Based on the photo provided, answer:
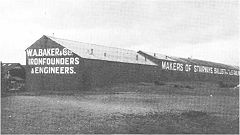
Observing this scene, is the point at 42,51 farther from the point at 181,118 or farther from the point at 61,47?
the point at 181,118

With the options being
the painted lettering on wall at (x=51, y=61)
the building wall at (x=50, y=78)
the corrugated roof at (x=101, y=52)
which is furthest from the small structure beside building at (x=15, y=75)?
the corrugated roof at (x=101, y=52)

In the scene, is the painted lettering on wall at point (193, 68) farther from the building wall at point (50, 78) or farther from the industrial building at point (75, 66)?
the building wall at point (50, 78)

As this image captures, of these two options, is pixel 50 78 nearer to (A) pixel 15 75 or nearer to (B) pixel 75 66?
(B) pixel 75 66

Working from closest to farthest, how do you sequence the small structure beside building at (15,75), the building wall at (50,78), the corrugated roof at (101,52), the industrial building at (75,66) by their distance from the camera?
1. the building wall at (50,78)
2. the industrial building at (75,66)
3. the small structure beside building at (15,75)
4. the corrugated roof at (101,52)

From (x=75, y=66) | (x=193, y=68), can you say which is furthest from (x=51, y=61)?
(x=193, y=68)

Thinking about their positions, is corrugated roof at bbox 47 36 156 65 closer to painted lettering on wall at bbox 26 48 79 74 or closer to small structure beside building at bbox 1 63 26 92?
painted lettering on wall at bbox 26 48 79 74

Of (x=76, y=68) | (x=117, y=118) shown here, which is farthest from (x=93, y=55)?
(x=117, y=118)
